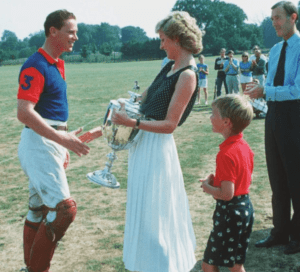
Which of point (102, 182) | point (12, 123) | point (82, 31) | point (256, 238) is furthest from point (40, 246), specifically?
point (82, 31)

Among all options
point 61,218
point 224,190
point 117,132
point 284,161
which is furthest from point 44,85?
point 284,161

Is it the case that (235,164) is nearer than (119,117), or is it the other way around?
(235,164)

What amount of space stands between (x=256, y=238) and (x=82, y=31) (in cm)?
15278

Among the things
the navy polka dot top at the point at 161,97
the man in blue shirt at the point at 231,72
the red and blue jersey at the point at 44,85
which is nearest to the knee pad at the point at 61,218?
the red and blue jersey at the point at 44,85

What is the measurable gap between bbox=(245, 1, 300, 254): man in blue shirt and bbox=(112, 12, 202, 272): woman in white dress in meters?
1.03

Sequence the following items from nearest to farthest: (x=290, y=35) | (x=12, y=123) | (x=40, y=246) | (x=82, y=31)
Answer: (x=40, y=246)
(x=290, y=35)
(x=12, y=123)
(x=82, y=31)

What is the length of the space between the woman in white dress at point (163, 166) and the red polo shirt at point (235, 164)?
15.8 inches

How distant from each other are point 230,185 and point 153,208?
2.10 ft

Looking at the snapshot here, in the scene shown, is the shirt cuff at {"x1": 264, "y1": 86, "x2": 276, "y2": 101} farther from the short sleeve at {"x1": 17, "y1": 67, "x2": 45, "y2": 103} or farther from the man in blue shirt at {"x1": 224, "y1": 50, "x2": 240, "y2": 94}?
the man in blue shirt at {"x1": 224, "y1": 50, "x2": 240, "y2": 94}

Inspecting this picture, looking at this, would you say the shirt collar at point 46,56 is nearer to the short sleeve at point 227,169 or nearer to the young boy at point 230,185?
the young boy at point 230,185

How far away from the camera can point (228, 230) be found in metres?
2.73

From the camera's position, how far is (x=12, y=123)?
39.0 ft

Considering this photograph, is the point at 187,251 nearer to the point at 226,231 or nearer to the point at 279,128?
the point at 226,231

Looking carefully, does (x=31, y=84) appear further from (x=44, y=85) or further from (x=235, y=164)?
(x=235, y=164)
